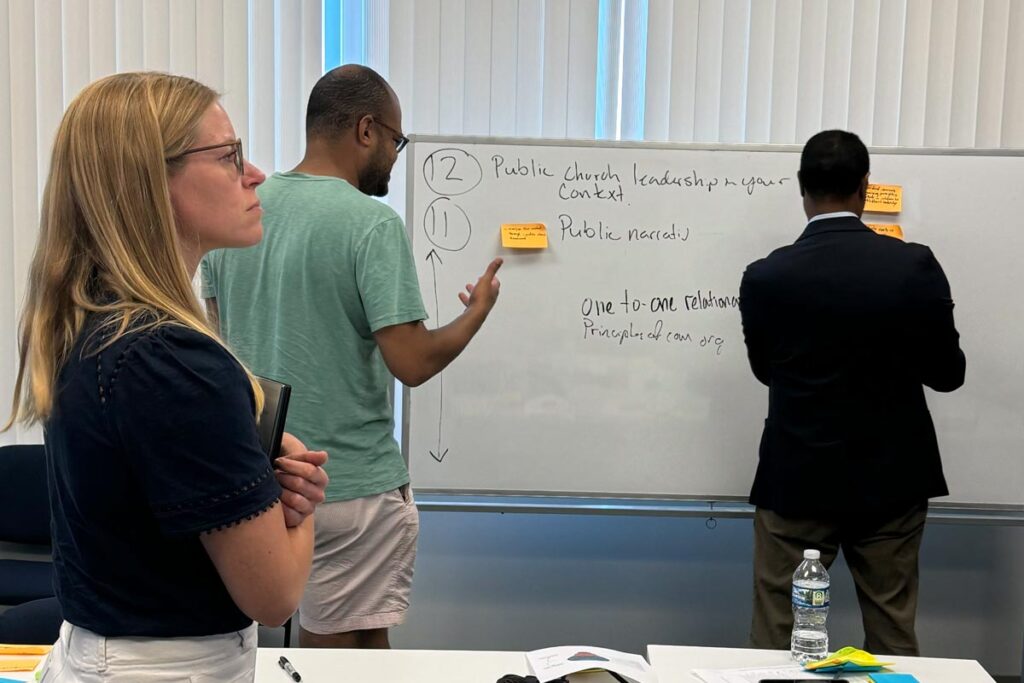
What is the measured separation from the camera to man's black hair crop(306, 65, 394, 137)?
2043 mm

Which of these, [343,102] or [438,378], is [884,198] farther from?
[343,102]

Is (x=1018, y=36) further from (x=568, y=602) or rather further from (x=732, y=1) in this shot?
(x=568, y=602)

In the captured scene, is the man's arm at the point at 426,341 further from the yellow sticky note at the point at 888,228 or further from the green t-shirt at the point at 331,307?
the yellow sticky note at the point at 888,228

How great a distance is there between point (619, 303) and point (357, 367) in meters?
1.09

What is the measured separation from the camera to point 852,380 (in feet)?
7.52

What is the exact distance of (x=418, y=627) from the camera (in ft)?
10.6

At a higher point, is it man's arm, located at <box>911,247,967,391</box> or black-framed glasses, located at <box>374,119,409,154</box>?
black-framed glasses, located at <box>374,119,409,154</box>

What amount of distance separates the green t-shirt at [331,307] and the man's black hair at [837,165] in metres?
1.02

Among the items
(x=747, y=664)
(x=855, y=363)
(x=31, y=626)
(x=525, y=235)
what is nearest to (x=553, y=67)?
(x=525, y=235)

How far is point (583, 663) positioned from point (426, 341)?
69 cm

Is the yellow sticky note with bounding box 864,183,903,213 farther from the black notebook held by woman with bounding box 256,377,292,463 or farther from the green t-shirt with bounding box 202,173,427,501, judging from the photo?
the black notebook held by woman with bounding box 256,377,292,463

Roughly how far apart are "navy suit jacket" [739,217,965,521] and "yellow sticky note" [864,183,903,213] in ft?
1.65

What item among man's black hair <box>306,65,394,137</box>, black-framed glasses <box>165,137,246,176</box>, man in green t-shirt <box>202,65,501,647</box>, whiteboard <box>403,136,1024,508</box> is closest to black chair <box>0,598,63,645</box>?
man in green t-shirt <box>202,65,501,647</box>

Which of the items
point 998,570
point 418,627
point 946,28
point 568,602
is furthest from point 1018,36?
point 418,627
